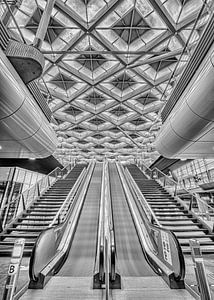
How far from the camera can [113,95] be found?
17.0m

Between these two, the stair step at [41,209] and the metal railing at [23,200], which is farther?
the stair step at [41,209]

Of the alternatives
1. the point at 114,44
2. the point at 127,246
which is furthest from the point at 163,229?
the point at 114,44

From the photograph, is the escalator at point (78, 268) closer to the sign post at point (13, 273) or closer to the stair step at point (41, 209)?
the stair step at point (41, 209)

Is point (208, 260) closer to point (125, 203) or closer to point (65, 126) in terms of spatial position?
point (125, 203)

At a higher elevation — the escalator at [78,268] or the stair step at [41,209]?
the stair step at [41,209]

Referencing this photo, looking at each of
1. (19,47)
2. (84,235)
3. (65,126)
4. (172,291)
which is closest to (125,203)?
(84,235)

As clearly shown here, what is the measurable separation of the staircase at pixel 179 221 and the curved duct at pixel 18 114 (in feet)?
18.5

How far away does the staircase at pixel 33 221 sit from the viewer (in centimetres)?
492

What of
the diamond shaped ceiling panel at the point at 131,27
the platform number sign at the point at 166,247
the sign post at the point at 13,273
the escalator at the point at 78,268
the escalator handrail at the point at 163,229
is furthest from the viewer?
the diamond shaped ceiling panel at the point at 131,27

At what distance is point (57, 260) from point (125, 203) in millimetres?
4840

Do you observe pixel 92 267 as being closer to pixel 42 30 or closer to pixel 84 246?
pixel 84 246

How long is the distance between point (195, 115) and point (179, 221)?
3.88 m

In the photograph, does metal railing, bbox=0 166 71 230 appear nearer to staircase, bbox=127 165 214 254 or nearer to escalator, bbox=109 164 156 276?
escalator, bbox=109 164 156 276

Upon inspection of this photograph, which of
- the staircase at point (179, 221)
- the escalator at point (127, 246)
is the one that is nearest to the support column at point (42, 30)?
the escalator at point (127, 246)
